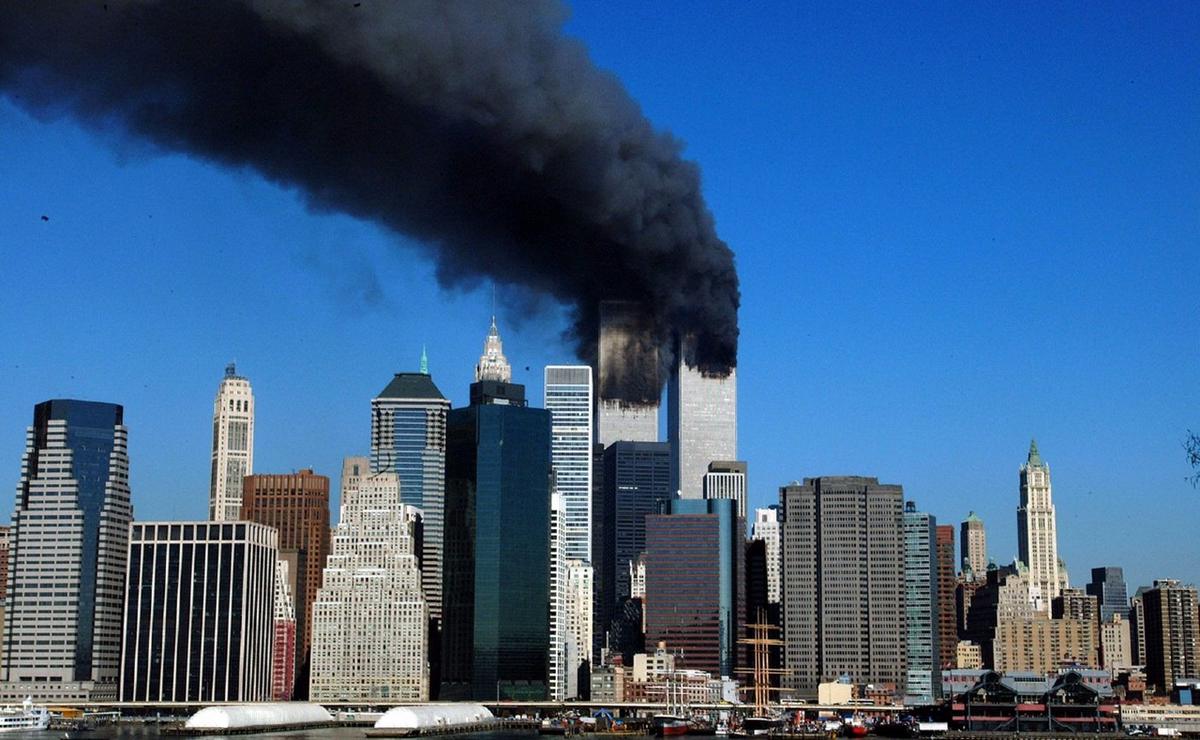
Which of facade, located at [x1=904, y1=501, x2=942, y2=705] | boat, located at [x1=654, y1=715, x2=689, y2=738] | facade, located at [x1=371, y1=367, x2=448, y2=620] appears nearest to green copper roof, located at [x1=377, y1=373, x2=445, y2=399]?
facade, located at [x1=371, y1=367, x2=448, y2=620]

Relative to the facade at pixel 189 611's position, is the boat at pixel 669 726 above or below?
below

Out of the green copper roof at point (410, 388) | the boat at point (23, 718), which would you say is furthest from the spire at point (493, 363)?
the boat at point (23, 718)

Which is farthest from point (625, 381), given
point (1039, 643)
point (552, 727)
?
point (1039, 643)

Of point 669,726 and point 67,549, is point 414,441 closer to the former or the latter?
point 67,549

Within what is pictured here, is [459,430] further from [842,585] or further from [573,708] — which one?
[842,585]

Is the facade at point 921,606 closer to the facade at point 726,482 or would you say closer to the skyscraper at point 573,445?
the facade at point 726,482
